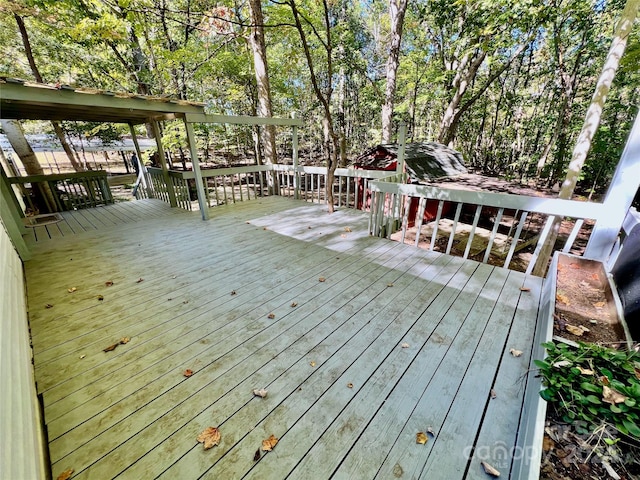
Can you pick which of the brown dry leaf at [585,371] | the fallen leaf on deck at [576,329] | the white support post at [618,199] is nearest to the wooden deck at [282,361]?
the fallen leaf on deck at [576,329]

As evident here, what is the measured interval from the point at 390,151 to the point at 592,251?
585 cm

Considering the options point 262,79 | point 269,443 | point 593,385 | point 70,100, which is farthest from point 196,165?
point 593,385

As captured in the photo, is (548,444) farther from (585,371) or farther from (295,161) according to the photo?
(295,161)

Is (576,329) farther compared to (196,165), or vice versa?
(196,165)

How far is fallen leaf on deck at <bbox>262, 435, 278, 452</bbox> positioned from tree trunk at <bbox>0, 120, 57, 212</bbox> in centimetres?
828

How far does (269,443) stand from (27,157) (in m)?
9.42

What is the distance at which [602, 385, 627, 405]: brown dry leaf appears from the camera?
113cm

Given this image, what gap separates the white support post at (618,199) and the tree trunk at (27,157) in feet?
33.3

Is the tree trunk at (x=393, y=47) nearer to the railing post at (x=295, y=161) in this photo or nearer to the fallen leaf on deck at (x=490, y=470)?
the railing post at (x=295, y=161)

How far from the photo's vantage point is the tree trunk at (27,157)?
616 centimetres

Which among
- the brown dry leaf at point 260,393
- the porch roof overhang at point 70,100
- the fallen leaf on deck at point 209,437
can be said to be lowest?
the fallen leaf on deck at point 209,437

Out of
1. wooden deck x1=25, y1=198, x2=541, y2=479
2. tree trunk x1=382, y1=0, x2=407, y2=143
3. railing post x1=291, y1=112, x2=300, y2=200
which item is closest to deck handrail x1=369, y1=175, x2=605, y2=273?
wooden deck x1=25, y1=198, x2=541, y2=479

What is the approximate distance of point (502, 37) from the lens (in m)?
6.47

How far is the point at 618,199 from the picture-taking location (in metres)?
2.40
